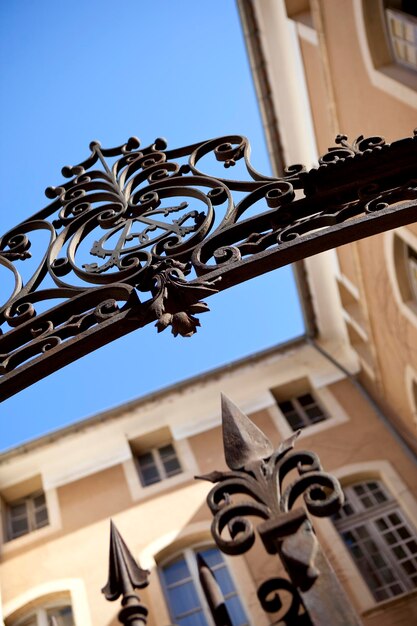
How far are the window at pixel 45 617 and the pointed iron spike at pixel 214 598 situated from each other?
11.4 m

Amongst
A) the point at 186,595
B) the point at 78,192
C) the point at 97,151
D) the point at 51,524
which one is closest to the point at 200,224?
the point at 78,192

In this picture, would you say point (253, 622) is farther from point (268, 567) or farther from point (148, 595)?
point (148, 595)

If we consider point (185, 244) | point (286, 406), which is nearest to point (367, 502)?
point (286, 406)

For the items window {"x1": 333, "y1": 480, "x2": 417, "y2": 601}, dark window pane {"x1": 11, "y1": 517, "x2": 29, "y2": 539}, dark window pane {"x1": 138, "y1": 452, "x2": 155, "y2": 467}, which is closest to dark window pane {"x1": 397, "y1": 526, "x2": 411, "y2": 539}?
window {"x1": 333, "y1": 480, "x2": 417, "y2": 601}

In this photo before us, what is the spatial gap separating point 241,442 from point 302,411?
13.6 meters

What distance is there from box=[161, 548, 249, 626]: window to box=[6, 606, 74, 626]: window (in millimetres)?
1910

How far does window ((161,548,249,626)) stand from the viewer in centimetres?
→ 1137

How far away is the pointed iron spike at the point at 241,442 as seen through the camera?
2.02 metres

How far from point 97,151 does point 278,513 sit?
3.44 m

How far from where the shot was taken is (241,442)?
2074mm

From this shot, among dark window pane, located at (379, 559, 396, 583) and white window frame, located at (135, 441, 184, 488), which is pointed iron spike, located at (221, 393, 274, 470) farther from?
white window frame, located at (135, 441, 184, 488)

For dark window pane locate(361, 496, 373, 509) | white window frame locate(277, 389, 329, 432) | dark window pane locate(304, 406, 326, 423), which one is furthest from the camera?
dark window pane locate(304, 406, 326, 423)

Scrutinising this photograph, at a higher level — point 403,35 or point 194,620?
point 403,35

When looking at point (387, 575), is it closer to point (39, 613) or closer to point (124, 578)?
point (39, 613)
